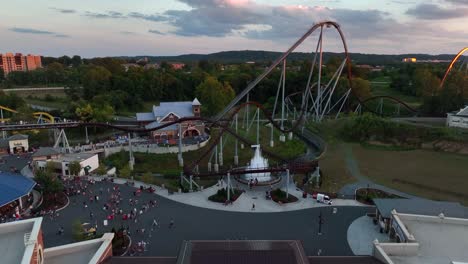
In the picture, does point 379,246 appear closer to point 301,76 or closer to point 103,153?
point 103,153

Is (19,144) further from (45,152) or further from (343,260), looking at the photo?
(343,260)

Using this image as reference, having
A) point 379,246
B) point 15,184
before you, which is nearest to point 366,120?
point 379,246

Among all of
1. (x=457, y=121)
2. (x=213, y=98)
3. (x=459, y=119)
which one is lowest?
(x=457, y=121)

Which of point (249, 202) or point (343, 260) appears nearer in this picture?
point (343, 260)

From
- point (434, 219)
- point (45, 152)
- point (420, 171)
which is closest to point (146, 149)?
point (45, 152)

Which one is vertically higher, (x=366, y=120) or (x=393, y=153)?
(x=366, y=120)

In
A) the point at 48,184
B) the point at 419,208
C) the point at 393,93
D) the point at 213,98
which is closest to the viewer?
the point at 419,208

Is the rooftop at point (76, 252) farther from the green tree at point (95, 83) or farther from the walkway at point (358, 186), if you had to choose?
the green tree at point (95, 83)
